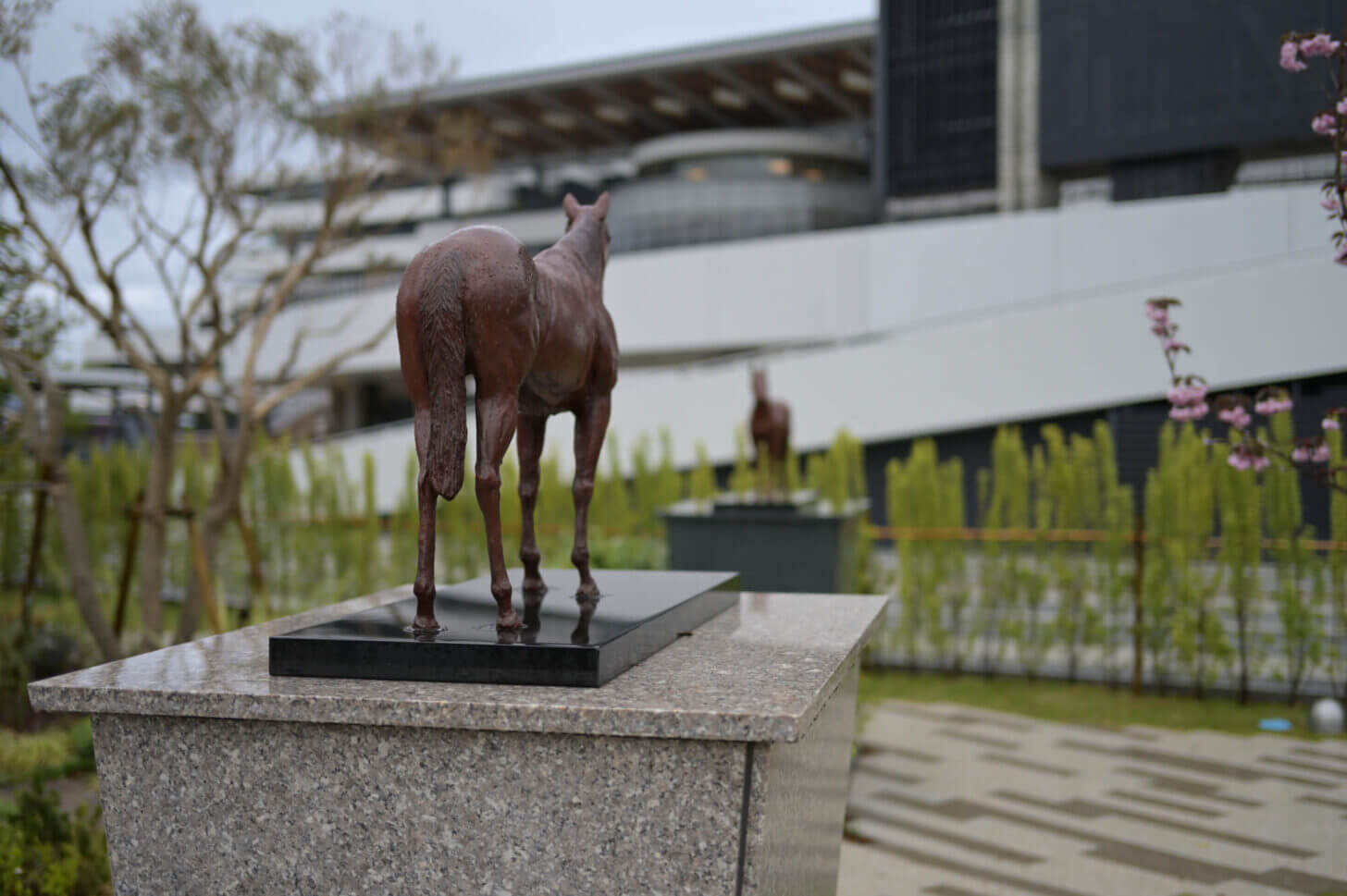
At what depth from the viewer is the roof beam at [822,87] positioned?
2115 cm

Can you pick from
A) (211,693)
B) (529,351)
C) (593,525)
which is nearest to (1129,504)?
(593,525)

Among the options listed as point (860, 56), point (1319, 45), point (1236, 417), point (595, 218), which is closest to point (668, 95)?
point (860, 56)

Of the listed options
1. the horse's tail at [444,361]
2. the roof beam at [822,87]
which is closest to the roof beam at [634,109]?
the roof beam at [822,87]

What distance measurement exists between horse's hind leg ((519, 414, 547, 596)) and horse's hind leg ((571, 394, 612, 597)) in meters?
0.11

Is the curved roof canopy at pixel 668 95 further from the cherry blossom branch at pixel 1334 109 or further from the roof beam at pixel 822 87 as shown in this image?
the cherry blossom branch at pixel 1334 109

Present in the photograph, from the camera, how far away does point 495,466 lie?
8.20ft

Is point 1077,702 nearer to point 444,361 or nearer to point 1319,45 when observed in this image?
point 1319,45

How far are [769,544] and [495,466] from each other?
186 inches

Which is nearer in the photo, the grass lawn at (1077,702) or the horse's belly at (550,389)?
the horse's belly at (550,389)

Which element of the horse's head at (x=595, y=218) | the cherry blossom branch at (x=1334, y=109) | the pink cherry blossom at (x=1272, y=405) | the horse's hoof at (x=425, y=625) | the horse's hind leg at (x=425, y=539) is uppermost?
the cherry blossom branch at (x=1334, y=109)

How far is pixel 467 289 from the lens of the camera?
245 centimetres

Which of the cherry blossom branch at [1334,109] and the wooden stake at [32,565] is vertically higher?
the cherry blossom branch at [1334,109]

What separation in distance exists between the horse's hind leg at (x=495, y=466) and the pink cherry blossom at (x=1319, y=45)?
10.3 feet

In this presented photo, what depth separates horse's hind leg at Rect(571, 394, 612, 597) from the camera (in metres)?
3.17
